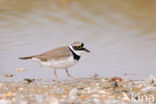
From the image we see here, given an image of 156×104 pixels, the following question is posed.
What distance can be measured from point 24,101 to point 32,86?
171 centimetres

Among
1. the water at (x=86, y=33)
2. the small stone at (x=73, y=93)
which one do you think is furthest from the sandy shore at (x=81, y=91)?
the water at (x=86, y=33)

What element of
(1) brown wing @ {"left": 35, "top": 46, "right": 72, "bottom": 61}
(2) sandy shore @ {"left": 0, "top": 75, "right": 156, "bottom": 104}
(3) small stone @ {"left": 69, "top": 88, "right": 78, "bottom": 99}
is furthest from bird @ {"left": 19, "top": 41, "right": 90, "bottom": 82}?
(3) small stone @ {"left": 69, "top": 88, "right": 78, "bottom": 99}

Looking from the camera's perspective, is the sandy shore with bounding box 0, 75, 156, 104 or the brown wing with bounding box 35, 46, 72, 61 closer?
the sandy shore with bounding box 0, 75, 156, 104

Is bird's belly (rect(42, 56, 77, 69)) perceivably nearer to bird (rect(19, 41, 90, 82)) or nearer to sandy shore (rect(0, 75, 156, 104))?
bird (rect(19, 41, 90, 82))

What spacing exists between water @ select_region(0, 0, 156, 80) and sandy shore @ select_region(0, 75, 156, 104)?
68 cm

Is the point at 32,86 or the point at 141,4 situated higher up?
the point at 141,4

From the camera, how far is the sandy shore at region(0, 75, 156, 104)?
752cm

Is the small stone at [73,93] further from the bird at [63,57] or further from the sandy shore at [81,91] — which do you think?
the bird at [63,57]

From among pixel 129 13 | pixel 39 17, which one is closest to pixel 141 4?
pixel 129 13

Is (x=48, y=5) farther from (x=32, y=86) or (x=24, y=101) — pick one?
(x=24, y=101)

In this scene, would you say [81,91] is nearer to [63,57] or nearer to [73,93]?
[73,93]

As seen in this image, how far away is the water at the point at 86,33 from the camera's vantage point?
1074 centimetres

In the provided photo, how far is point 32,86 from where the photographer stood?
9.07 meters

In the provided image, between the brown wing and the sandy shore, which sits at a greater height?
the brown wing
